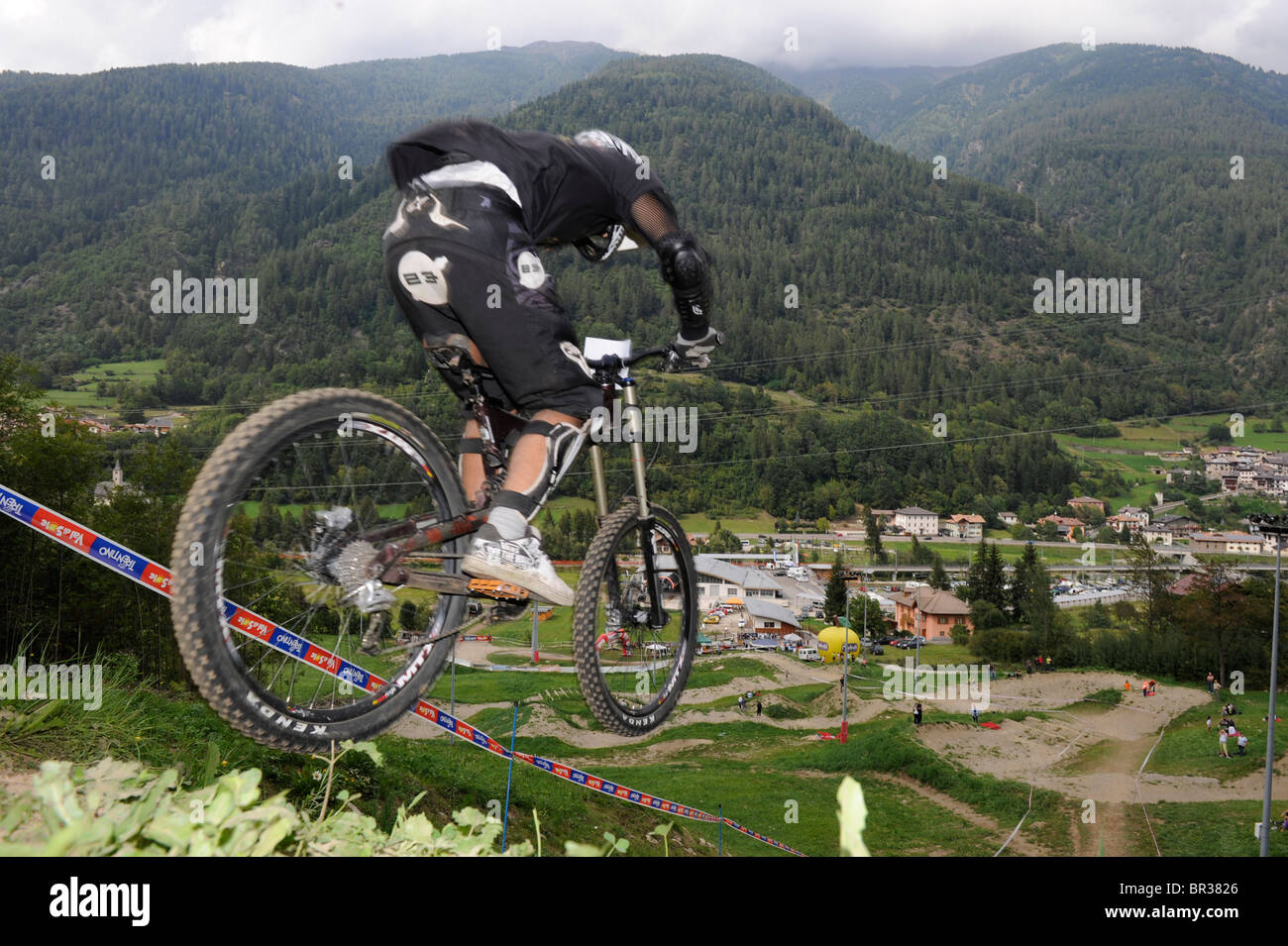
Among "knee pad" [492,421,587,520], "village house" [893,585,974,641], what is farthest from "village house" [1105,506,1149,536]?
"knee pad" [492,421,587,520]

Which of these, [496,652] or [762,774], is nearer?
[762,774]

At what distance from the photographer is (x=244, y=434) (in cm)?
279

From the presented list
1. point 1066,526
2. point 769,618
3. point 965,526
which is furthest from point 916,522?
point 769,618

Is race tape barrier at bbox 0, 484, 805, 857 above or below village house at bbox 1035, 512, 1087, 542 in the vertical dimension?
above

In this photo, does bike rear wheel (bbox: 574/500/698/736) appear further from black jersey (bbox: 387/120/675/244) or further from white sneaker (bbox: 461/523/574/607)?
black jersey (bbox: 387/120/675/244)

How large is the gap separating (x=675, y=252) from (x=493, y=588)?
1544mm

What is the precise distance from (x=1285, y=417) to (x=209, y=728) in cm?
24226

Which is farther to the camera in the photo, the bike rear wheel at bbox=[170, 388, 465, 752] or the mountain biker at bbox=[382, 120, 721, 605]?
the mountain biker at bbox=[382, 120, 721, 605]

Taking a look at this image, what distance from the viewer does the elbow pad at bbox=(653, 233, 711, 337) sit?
11.4ft

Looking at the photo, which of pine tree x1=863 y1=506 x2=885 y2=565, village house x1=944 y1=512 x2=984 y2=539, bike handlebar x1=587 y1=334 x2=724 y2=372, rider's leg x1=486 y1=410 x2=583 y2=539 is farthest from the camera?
village house x1=944 y1=512 x2=984 y2=539

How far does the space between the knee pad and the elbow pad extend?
0.80 meters
